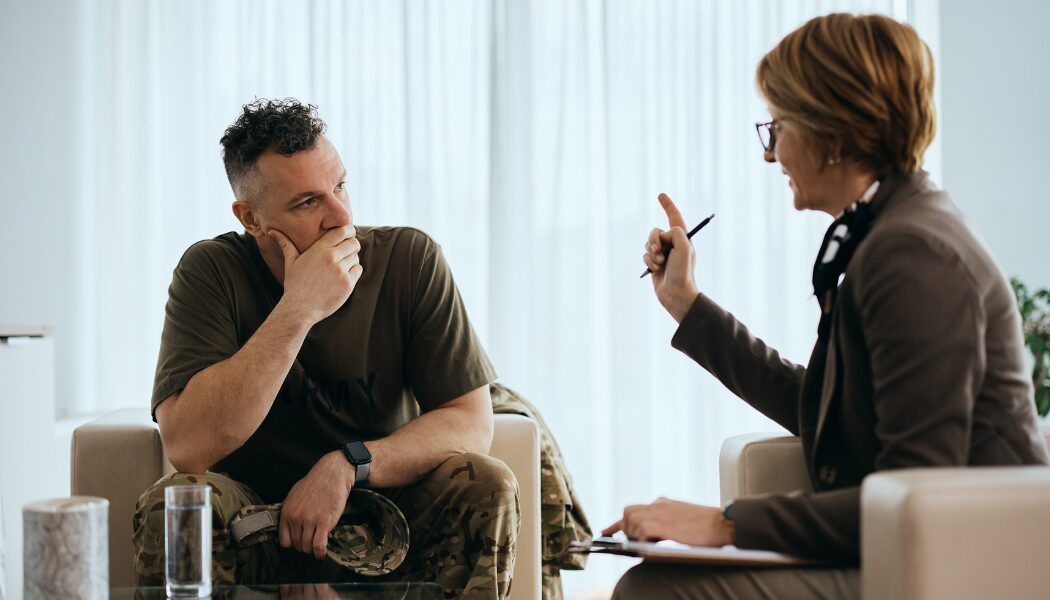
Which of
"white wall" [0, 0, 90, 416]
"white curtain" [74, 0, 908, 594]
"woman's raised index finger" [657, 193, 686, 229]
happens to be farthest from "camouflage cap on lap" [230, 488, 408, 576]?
"white wall" [0, 0, 90, 416]

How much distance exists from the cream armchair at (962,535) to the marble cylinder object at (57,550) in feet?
2.78

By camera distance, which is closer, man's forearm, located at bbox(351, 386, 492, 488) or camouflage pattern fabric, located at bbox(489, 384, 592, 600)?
man's forearm, located at bbox(351, 386, 492, 488)

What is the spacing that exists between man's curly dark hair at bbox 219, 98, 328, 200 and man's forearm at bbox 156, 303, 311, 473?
13.5 inches

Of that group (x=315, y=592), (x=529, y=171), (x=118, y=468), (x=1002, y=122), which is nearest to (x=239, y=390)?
(x=118, y=468)

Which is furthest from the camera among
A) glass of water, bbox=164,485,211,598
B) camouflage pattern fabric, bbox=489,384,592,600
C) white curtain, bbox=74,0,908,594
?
white curtain, bbox=74,0,908,594

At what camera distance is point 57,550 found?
3.55 ft

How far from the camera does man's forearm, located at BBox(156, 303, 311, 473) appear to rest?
67.5 inches

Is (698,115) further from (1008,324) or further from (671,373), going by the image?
(1008,324)

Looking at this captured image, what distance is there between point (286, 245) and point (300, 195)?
0.10 metres

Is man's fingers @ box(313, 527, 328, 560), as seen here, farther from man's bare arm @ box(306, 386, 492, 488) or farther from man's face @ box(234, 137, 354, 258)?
man's face @ box(234, 137, 354, 258)

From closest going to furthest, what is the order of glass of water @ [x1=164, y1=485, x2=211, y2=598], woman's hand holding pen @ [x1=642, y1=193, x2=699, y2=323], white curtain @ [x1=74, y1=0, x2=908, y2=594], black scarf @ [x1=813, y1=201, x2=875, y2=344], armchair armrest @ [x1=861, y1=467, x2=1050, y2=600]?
armchair armrest @ [x1=861, y1=467, x2=1050, y2=600] → glass of water @ [x1=164, y1=485, x2=211, y2=598] → black scarf @ [x1=813, y1=201, x2=875, y2=344] → woman's hand holding pen @ [x1=642, y1=193, x2=699, y2=323] → white curtain @ [x1=74, y1=0, x2=908, y2=594]

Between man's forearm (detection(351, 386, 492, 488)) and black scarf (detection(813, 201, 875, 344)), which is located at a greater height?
black scarf (detection(813, 201, 875, 344))

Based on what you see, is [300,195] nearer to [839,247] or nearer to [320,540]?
[320,540]

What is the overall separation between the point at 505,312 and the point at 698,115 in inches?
40.5
